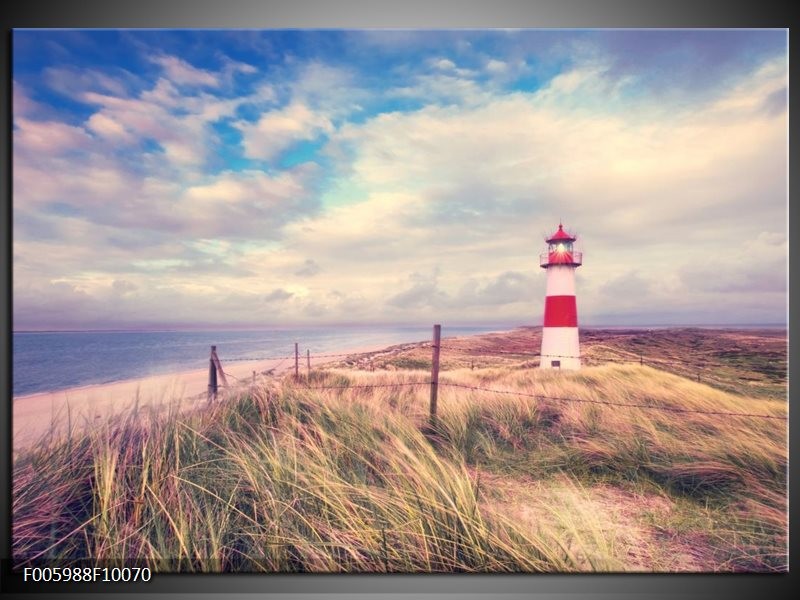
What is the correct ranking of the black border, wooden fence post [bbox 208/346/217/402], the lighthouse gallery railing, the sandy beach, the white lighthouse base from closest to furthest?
the black border → the sandy beach → the lighthouse gallery railing → wooden fence post [bbox 208/346/217/402] → the white lighthouse base

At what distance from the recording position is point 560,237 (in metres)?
2.53

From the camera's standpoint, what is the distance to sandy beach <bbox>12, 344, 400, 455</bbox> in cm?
186

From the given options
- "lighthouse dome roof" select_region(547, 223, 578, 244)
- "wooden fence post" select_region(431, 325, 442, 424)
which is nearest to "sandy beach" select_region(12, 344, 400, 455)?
"wooden fence post" select_region(431, 325, 442, 424)

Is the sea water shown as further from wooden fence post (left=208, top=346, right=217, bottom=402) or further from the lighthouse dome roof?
the lighthouse dome roof

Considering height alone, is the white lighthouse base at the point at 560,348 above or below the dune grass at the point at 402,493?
above

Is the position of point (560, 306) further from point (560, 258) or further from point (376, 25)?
point (376, 25)

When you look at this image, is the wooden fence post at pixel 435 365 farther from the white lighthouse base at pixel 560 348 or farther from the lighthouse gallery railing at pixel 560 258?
the white lighthouse base at pixel 560 348

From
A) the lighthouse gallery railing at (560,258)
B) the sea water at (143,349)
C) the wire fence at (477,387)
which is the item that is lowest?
the wire fence at (477,387)

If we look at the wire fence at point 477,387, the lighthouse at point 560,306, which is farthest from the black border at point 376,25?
the lighthouse at point 560,306

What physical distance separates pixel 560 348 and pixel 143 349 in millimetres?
3498

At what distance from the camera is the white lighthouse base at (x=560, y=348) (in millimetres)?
3090

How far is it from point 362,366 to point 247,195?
6.55ft

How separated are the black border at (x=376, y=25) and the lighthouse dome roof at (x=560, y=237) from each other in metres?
1.05

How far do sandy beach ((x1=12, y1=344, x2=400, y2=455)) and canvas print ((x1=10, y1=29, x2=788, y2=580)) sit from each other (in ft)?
0.06
